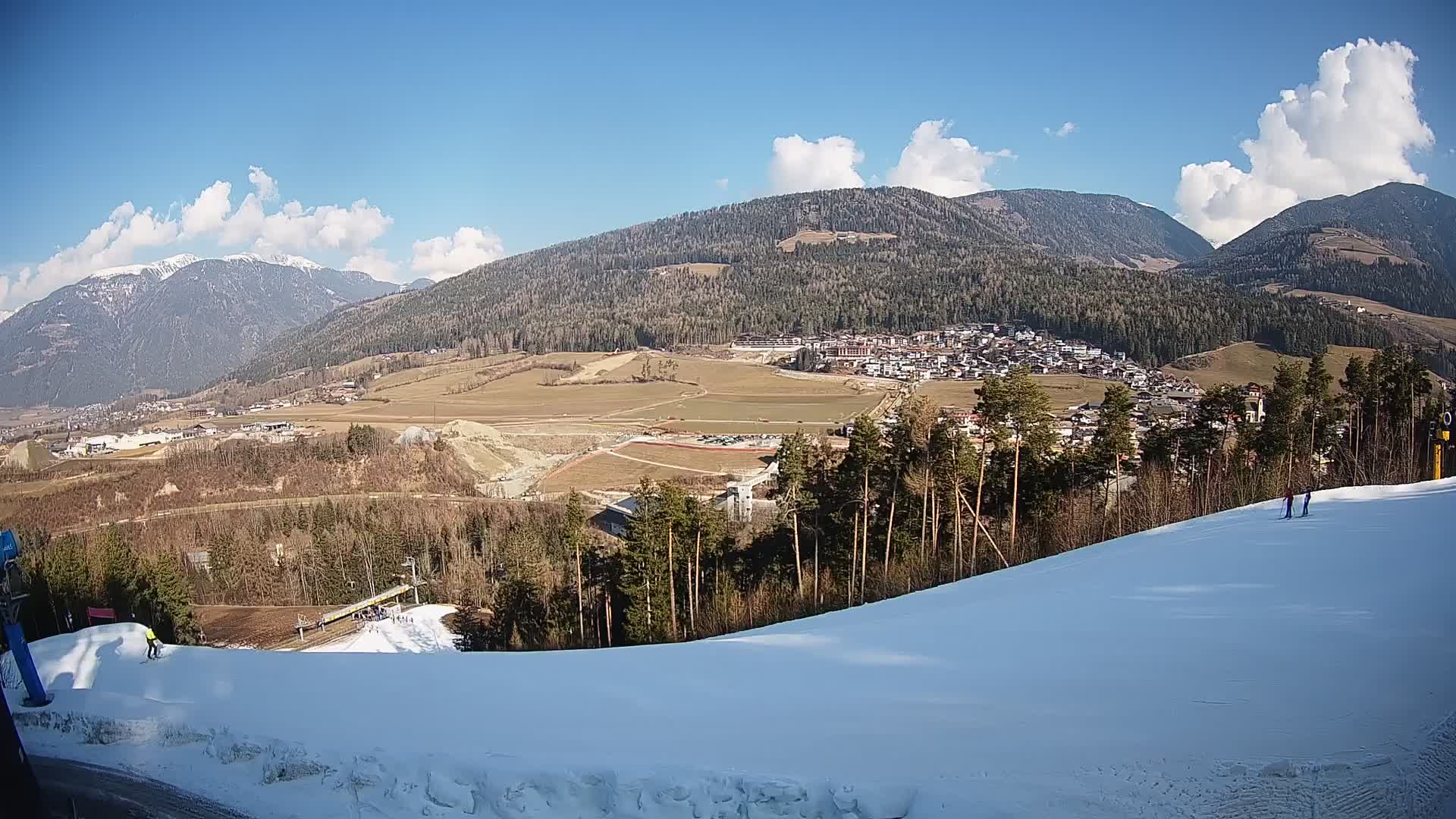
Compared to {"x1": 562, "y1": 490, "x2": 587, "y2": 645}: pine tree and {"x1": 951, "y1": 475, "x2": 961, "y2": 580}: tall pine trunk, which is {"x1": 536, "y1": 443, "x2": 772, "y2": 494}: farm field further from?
{"x1": 951, "y1": 475, "x2": 961, "y2": 580}: tall pine trunk

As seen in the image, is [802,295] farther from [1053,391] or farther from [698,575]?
[698,575]

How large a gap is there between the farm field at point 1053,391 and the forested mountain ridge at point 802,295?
11.8 meters

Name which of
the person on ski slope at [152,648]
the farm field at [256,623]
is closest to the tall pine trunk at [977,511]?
the person on ski slope at [152,648]

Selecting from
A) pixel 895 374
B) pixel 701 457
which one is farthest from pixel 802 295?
pixel 701 457

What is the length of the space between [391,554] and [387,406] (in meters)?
42.8

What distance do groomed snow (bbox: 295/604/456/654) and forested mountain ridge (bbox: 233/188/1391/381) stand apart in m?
63.5

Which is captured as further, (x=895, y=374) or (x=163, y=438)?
(x=895, y=374)

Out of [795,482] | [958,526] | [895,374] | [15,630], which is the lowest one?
[958,526]

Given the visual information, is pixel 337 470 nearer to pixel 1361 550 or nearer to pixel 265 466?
pixel 265 466

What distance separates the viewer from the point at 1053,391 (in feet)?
172

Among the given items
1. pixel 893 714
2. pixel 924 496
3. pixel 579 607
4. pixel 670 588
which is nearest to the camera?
pixel 893 714

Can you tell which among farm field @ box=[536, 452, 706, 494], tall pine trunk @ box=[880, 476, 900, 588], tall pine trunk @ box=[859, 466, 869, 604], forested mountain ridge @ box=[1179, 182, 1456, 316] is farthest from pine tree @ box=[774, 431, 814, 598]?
forested mountain ridge @ box=[1179, 182, 1456, 316]

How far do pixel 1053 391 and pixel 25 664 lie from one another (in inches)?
2196

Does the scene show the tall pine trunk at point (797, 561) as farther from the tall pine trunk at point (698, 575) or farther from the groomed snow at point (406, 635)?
the groomed snow at point (406, 635)
